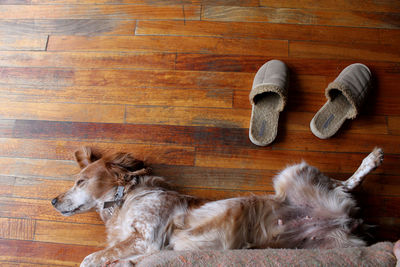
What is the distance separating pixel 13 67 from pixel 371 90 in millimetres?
2740

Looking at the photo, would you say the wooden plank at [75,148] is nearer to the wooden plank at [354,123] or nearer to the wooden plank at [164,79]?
the wooden plank at [164,79]

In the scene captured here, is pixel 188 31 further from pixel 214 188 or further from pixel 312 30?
pixel 214 188

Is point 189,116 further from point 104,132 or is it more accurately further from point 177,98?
point 104,132

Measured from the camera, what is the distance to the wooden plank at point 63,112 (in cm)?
213

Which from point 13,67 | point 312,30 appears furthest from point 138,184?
point 312,30

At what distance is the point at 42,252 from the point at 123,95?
119 cm

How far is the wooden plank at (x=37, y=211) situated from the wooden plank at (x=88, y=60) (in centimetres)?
96

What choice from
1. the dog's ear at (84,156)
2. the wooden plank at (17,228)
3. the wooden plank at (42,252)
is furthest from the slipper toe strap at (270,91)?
the wooden plank at (17,228)

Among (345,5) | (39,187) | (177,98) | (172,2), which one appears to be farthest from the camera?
(172,2)

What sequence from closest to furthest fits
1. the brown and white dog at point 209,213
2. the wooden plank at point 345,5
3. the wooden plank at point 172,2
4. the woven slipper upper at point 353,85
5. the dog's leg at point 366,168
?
1. the brown and white dog at point 209,213
2. the dog's leg at point 366,168
3. the woven slipper upper at point 353,85
4. the wooden plank at point 345,5
5. the wooden plank at point 172,2

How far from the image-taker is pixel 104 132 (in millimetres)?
2092

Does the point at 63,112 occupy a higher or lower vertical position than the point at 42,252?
higher

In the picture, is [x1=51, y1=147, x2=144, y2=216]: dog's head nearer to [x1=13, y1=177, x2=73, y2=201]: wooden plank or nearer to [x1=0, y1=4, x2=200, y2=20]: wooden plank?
[x1=13, y1=177, x2=73, y2=201]: wooden plank

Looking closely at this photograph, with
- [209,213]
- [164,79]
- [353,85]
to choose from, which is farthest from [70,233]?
[353,85]
